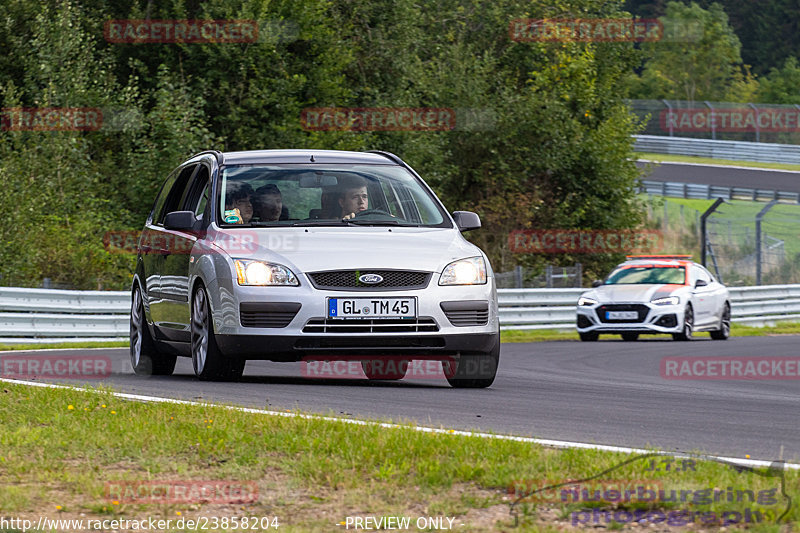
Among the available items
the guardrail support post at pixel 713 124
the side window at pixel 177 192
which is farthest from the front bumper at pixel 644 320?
the guardrail support post at pixel 713 124

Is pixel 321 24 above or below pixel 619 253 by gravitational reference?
above

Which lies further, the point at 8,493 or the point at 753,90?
the point at 753,90

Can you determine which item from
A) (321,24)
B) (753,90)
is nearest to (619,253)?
(321,24)

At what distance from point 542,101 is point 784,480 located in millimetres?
29531

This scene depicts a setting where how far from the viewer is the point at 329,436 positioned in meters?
6.61

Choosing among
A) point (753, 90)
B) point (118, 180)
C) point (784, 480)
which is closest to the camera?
point (784, 480)

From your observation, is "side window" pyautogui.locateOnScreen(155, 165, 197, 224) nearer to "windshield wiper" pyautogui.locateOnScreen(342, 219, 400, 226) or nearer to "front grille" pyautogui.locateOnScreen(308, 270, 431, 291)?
"windshield wiper" pyautogui.locateOnScreen(342, 219, 400, 226)

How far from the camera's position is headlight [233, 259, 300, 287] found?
9422mm

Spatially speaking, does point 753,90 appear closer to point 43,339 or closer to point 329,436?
point 43,339

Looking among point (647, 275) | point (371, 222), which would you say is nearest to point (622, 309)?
point (647, 275)

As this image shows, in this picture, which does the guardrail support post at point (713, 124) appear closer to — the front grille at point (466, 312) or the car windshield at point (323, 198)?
the car windshield at point (323, 198)

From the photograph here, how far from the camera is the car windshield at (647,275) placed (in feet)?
74.0

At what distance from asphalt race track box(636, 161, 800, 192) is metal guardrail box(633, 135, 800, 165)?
7.01 ft

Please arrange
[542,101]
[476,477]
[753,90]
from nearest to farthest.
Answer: [476,477], [542,101], [753,90]
